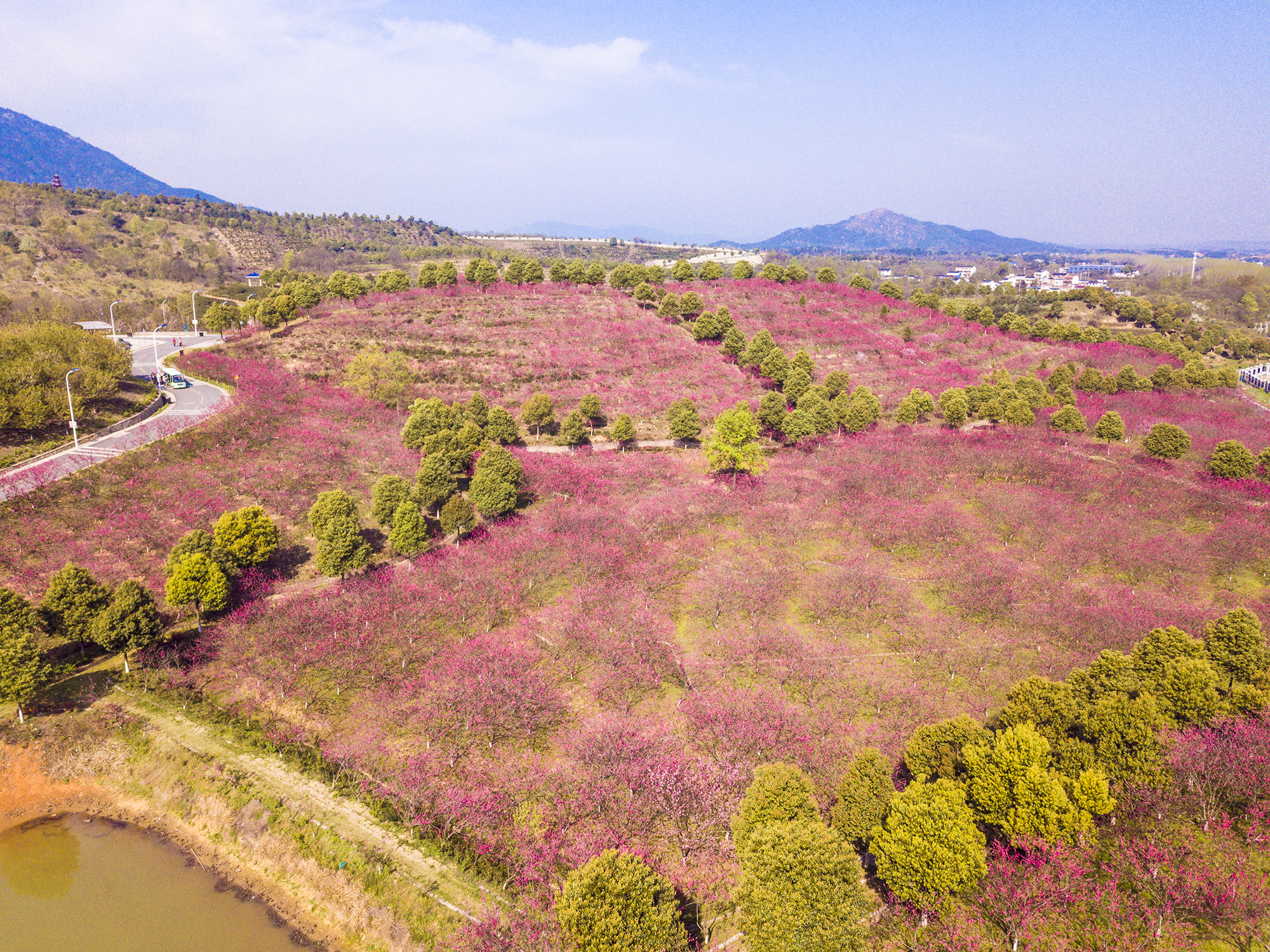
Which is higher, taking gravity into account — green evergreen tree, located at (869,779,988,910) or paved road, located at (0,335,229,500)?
paved road, located at (0,335,229,500)

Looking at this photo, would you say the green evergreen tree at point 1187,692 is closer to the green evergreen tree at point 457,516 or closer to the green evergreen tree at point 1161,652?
the green evergreen tree at point 1161,652

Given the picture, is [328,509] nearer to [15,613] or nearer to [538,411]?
[15,613]

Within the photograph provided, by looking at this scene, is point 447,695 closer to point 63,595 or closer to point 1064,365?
point 63,595

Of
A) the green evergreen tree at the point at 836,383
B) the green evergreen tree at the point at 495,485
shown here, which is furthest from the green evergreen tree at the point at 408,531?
the green evergreen tree at the point at 836,383

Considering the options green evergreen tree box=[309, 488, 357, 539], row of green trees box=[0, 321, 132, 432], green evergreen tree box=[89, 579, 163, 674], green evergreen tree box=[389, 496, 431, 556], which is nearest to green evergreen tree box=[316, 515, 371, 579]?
green evergreen tree box=[309, 488, 357, 539]

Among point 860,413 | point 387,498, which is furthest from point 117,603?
point 860,413

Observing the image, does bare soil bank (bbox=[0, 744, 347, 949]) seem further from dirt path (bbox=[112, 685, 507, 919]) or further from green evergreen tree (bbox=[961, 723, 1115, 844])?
green evergreen tree (bbox=[961, 723, 1115, 844])
